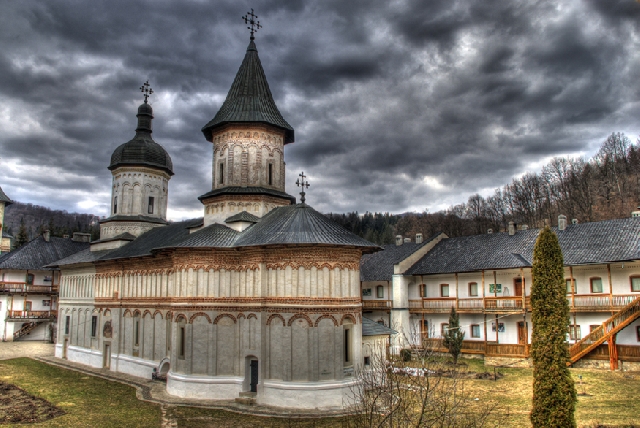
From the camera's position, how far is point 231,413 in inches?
711

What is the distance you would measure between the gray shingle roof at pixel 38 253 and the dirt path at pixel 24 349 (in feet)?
20.4

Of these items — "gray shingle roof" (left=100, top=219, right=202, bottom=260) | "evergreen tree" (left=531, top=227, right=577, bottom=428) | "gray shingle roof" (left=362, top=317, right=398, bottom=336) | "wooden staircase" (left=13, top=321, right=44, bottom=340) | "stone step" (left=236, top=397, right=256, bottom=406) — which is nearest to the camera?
"evergreen tree" (left=531, top=227, right=577, bottom=428)

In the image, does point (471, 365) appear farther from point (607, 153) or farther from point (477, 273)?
point (607, 153)

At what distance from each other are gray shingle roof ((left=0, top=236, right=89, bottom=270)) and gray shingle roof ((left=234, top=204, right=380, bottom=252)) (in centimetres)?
2764

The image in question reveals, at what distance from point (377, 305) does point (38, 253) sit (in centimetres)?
3123

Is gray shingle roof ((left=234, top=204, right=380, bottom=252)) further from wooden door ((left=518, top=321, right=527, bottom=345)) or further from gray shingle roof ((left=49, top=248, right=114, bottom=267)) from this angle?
gray shingle roof ((left=49, top=248, right=114, bottom=267))

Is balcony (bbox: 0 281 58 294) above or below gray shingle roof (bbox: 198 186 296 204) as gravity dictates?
below

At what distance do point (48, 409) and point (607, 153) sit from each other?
54359mm

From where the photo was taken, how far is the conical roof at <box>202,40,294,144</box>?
81.1 feet

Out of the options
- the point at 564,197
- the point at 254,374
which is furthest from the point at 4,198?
the point at 564,197

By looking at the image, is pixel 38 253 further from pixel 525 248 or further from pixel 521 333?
pixel 525 248

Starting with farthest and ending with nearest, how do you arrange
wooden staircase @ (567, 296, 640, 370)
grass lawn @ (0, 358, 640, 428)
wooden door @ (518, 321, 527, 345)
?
wooden door @ (518, 321, 527, 345), wooden staircase @ (567, 296, 640, 370), grass lawn @ (0, 358, 640, 428)

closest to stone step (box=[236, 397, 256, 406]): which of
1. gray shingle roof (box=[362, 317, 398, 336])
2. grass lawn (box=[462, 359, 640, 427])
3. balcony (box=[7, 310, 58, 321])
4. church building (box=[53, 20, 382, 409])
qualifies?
church building (box=[53, 20, 382, 409])

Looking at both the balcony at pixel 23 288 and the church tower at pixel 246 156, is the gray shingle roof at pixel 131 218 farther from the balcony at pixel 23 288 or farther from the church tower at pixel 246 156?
the balcony at pixel 23 288
